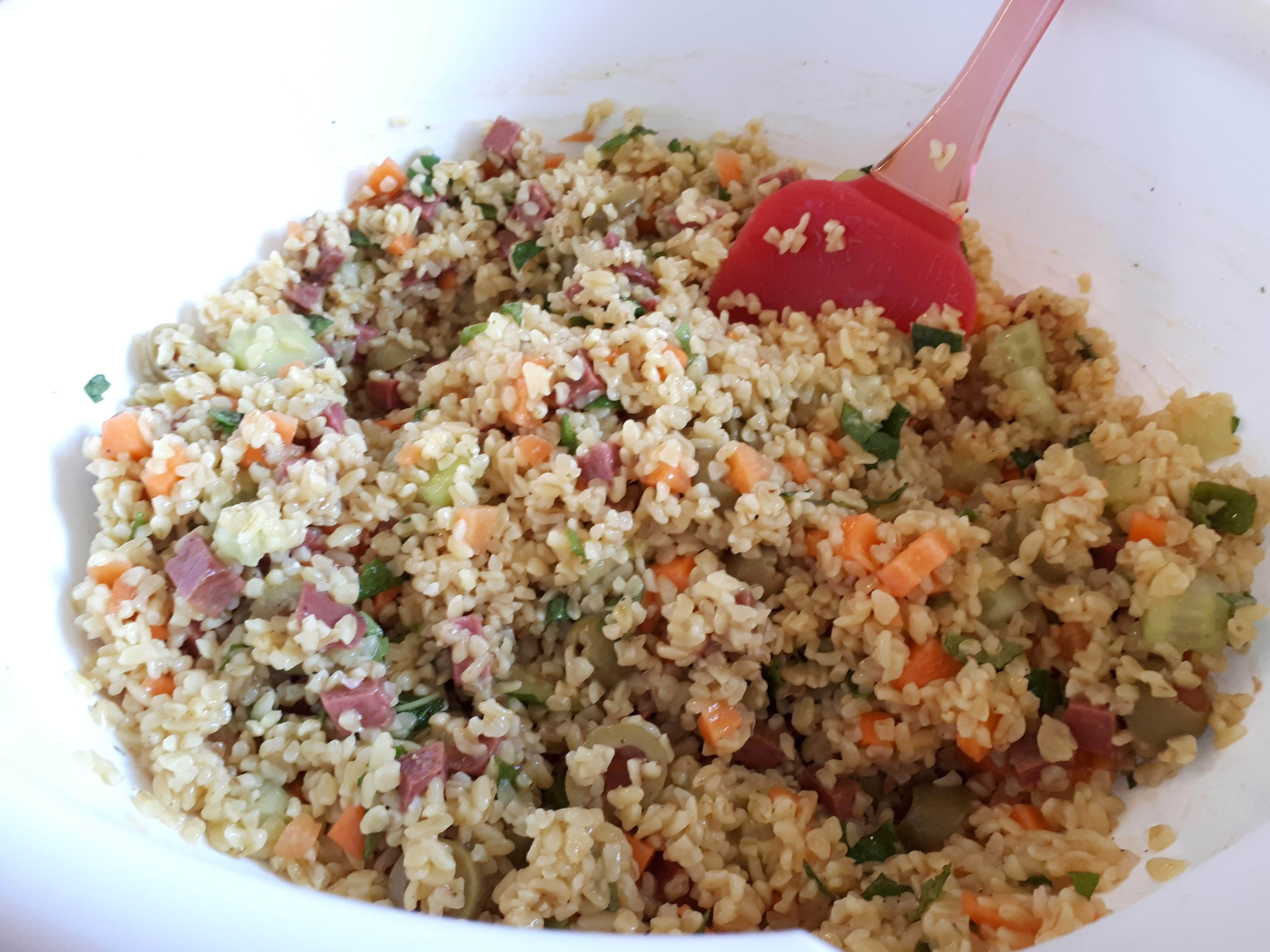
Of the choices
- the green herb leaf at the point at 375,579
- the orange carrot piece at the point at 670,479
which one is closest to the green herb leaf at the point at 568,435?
the orange carrot piece at the point at 670,479

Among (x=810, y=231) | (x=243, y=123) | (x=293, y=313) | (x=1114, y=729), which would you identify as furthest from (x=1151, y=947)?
(x=243, y=123)

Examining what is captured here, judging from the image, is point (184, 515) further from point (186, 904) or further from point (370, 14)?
point (370, 14)

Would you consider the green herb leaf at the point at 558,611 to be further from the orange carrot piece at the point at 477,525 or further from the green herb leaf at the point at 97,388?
the green herb leaf at the point at 97,388

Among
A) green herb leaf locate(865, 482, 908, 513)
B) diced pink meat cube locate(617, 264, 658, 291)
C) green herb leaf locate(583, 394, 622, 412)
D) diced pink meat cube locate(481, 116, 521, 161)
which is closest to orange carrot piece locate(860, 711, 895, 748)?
green herb leaf locate(865, 482, 908, 513)

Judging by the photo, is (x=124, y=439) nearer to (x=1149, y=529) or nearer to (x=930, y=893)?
(x=930, y=893)

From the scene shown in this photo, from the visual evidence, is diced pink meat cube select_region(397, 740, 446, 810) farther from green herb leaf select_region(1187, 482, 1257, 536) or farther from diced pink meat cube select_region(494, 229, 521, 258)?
green herb leaf select_region(1187, 482, 1257, 536)
